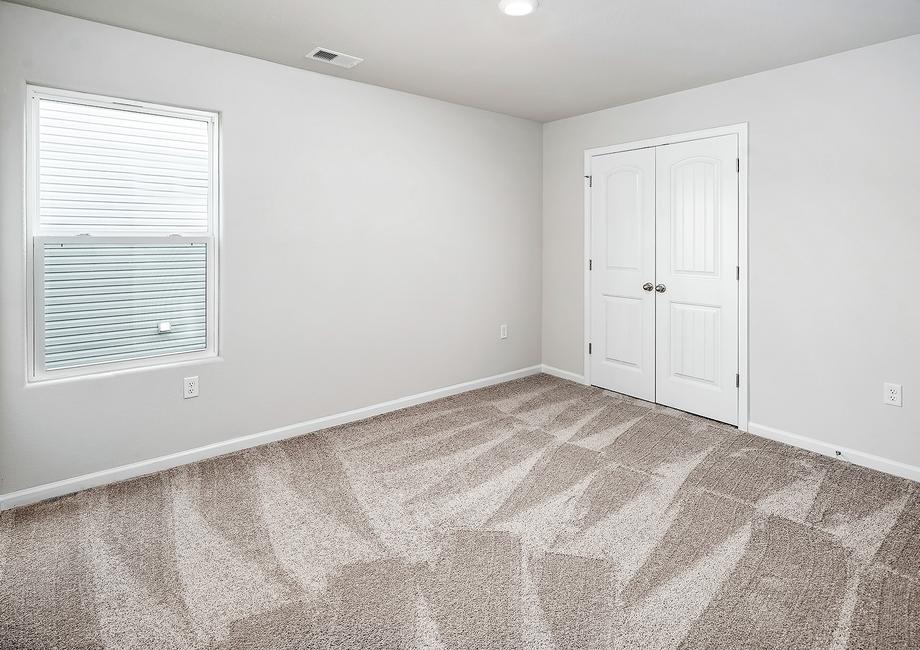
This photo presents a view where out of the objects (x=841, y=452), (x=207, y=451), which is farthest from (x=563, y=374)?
(x=207, y=451)

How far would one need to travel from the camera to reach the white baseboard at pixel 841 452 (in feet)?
9.93

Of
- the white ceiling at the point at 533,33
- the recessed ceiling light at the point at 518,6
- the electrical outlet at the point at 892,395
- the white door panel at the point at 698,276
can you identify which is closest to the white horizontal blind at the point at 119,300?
the white ceiling at the point at 533,33

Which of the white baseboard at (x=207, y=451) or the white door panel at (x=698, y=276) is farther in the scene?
the white door panel at (x=698, y=276)

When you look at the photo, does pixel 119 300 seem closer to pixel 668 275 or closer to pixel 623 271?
pixel 623 271

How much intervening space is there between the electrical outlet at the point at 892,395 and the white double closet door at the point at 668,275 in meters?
0.88

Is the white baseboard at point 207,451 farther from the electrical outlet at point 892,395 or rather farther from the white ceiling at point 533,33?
the electrical outlet at point 892,395

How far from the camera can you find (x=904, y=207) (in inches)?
117

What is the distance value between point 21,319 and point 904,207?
4730 mm

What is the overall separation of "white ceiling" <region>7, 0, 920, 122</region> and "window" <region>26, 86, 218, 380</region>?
51cm

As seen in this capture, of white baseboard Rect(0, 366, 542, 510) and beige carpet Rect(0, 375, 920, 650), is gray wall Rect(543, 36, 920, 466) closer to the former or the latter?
beige carpet Rect(0, 375, 920, 650)

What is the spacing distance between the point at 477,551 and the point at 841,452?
2.48 metres

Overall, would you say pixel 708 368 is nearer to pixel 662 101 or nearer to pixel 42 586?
pixel 662 101

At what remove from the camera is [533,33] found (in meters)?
2.89

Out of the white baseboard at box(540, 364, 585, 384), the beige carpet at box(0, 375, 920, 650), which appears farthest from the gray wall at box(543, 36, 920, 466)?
the white baseboard at box(540, 364, 585, 384)
